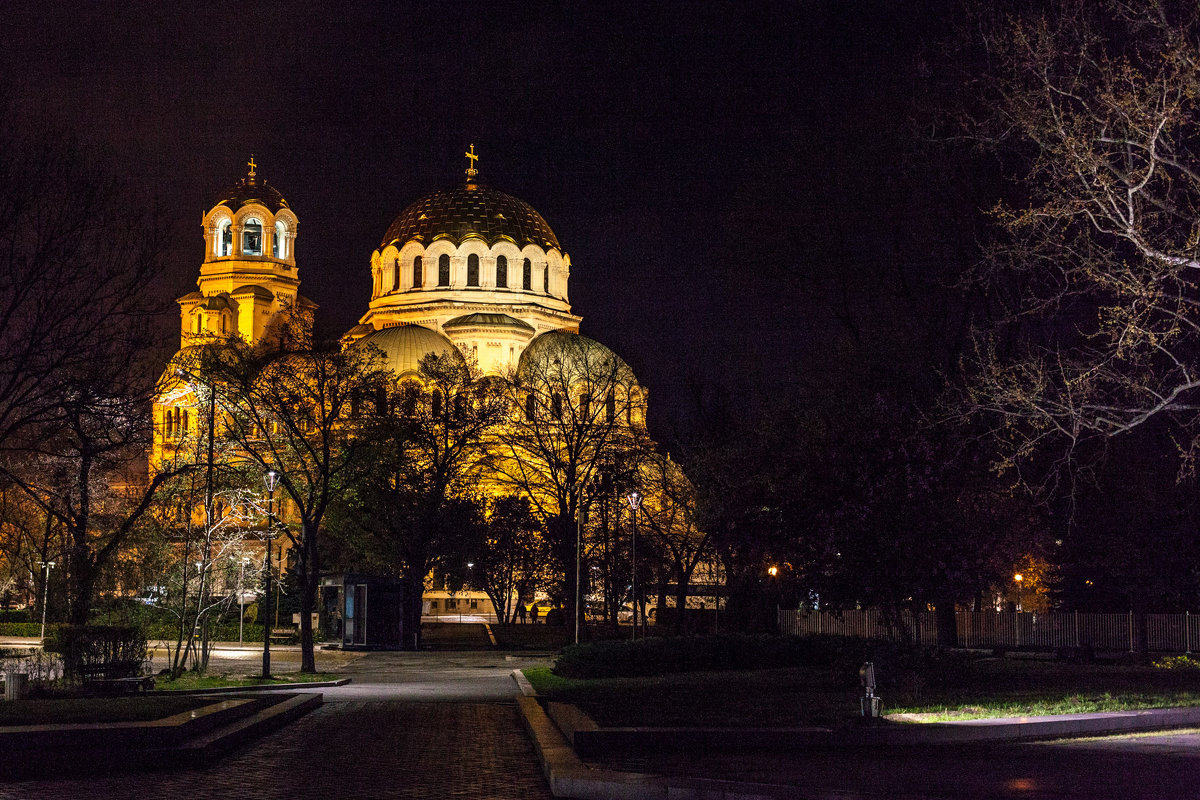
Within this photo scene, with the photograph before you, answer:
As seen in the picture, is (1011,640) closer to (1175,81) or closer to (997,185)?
(997,185)

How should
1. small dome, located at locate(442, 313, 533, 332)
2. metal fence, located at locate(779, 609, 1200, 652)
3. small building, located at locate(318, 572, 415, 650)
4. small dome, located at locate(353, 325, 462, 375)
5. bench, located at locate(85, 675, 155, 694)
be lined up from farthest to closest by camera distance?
small dome, located at locate(442, 313, 533, 332), small dome, located at locate(353, 325, 462, 375), small building, located at locate(318, 572, 415, 650), metal fence, located at locate(779, 609, 1200, 652), bench, located at locate(85, 675, 155, 694)

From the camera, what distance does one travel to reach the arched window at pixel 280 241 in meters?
81.7

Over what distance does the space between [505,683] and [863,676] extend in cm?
1233

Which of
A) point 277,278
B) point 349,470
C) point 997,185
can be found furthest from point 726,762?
point 277,278

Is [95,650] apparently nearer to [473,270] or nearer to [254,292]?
[254,292]

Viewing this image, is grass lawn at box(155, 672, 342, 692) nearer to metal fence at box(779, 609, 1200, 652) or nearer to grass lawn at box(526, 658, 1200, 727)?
grass lawn at box(526, 658, 1200, 727)

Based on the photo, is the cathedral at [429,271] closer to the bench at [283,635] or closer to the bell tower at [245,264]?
the bell tower at [245,264]

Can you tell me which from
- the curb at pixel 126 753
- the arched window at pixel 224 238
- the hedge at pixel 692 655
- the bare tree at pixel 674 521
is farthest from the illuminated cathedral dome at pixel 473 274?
the curb at pixel 126 753

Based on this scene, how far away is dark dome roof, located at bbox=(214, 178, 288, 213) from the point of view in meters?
81.1

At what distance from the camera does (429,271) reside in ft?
265

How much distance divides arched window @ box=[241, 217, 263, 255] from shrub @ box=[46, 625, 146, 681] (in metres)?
61.8

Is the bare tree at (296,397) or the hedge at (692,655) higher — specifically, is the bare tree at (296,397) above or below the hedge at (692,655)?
above

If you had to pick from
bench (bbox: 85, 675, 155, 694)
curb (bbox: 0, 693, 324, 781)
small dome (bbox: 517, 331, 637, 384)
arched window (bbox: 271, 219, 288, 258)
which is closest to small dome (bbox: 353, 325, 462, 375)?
small dome (bbox: 517, 331, 637, 384)

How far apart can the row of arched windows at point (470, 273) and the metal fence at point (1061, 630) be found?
44896 mm
